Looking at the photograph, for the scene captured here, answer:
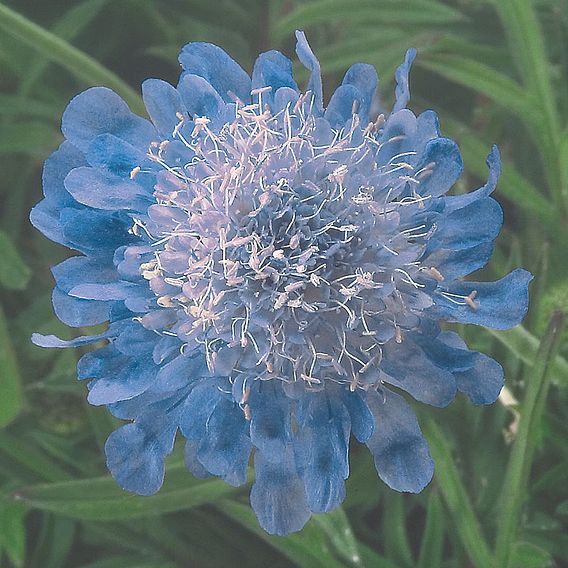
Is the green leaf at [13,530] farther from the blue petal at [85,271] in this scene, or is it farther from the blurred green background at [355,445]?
the blue petal at [85,271]

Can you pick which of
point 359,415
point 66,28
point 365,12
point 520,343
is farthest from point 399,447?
point 66,28

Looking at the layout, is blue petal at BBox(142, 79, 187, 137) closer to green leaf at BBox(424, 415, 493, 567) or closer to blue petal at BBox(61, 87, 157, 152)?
blue petal at BBox(61, 87, 157, 152)

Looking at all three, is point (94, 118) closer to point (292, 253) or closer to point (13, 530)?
point (292, 253)

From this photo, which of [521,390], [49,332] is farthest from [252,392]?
[49,332]

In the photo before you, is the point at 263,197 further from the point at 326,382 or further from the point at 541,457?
the point at 541,457

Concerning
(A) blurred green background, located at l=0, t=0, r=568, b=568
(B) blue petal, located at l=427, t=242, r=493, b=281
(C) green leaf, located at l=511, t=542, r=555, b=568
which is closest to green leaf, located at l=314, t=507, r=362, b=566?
(A) blurred green background, located at l=0, t=0, r=568, b=568

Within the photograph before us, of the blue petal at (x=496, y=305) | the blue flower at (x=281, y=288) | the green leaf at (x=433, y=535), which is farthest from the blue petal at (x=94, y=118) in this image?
the green leaf at (x=433, y=535)

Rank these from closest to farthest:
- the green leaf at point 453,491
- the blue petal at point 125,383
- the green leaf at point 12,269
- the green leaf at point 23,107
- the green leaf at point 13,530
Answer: the blue petal at point 125,383
the green leaf at point 453,491
the green leaf at point 13,530
the green leaf at point 12,269
the green leaf at point 23,107

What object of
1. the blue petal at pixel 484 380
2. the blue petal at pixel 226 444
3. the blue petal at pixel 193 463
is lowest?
the blue petal at pixel 193 463
